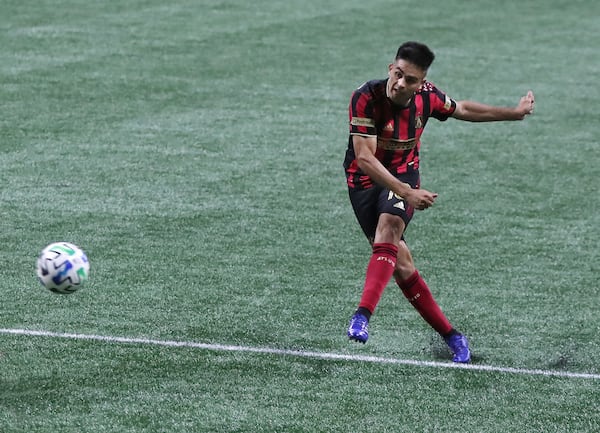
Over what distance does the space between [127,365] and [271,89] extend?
7.89m

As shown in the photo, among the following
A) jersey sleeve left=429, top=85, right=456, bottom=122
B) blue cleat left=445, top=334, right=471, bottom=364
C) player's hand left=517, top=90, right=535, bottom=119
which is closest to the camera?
blue cleat left=445, top=334, right=471, bottom=364

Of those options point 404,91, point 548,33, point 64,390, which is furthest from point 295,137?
point 548,33

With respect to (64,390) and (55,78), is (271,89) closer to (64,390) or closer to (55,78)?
(55,78)

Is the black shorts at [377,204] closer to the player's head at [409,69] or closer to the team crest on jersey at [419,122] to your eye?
the team crest on jersey at [419,122]

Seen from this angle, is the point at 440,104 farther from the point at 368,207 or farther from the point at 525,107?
the point at 368,207

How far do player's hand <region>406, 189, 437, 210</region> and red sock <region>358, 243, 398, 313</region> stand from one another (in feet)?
1.40

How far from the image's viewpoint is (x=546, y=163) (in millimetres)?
11625

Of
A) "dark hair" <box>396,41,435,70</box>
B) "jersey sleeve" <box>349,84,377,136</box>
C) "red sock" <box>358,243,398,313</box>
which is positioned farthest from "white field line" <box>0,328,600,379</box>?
"dark hair" <box>396,41,435,70</box>

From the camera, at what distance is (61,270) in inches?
246

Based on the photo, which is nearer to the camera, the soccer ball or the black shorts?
the soccer ball

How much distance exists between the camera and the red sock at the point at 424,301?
6777mm

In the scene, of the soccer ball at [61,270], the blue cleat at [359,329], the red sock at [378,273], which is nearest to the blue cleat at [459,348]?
the red sock at [378,273]

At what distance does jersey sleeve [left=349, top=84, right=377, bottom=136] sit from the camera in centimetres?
656

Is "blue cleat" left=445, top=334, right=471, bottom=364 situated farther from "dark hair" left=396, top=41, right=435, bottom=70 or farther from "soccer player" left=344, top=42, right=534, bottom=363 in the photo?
"dark hair" left=396, top=41, right=435, bottom=70
